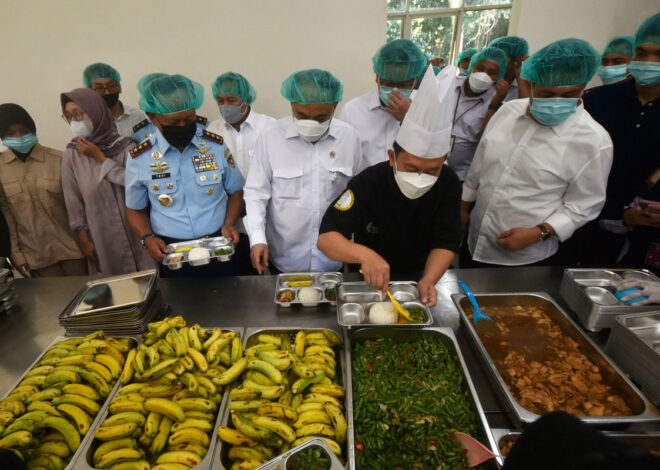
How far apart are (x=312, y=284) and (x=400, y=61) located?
6.91ft

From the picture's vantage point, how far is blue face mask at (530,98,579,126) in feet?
7.35

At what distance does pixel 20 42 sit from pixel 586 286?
294 inches

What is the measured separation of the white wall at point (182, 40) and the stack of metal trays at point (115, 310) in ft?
13.5

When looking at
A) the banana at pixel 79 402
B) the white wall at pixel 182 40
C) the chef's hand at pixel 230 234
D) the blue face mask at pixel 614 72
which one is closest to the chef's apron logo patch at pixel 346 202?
the chef's hand at pixel 230 234

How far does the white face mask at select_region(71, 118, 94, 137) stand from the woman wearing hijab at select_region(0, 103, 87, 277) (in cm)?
40

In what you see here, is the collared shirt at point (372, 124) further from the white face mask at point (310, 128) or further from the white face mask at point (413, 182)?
the white face mask at point (413, 182)

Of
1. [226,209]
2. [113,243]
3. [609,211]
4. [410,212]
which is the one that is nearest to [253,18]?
[226,209]

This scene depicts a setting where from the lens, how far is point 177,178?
2.75 metres

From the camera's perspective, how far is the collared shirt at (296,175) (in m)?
2.64

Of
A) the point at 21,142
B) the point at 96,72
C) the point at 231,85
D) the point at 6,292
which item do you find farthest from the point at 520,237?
the point at 96,72

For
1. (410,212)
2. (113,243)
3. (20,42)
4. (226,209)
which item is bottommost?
(113,243)

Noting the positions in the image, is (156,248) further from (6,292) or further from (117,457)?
(117,457)

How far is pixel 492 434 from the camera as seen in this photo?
1.28m

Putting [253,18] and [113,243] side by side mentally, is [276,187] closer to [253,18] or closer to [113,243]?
[113,243]
